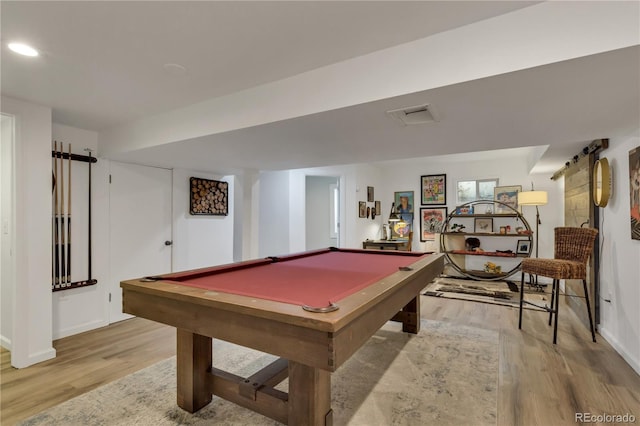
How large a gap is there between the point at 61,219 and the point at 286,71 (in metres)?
2.81

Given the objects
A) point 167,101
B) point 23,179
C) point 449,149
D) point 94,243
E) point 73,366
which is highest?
point 167,101

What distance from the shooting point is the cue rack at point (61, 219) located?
3.03 metres

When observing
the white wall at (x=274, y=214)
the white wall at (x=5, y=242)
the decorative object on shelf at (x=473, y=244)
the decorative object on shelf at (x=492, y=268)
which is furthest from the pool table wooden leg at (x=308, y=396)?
the decorative object on shelf at (x=473, y=244)

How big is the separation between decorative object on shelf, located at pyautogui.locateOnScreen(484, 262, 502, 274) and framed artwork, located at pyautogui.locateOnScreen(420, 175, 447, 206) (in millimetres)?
1624

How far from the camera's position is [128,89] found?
7.48 feet

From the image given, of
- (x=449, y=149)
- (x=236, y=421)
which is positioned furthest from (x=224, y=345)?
(x=449, y=149)

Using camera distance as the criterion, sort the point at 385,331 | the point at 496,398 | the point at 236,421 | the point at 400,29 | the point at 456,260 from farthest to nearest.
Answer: the point at 456,260
the point at 385,331
the point at 496,398
the point at 236,421
the point at 400,29

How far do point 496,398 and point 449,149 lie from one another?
6.62ft

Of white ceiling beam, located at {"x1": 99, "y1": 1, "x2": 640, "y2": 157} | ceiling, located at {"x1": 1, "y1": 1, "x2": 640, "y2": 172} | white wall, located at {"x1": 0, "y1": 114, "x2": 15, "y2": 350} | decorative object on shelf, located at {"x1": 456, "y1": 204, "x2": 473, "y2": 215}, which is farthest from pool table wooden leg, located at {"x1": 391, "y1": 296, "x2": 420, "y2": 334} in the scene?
decorative object on shelf, located at {"x1": 456, "y1": 204, "x2": 473, "y2": 215}

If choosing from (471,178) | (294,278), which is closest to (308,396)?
(294,278)

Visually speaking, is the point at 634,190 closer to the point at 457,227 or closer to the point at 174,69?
the point at 174,69

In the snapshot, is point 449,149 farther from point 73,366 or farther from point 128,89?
point 73,366

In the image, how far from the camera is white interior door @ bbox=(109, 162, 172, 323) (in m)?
3.55

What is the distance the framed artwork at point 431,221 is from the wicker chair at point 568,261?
3676 mm
